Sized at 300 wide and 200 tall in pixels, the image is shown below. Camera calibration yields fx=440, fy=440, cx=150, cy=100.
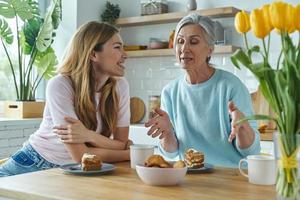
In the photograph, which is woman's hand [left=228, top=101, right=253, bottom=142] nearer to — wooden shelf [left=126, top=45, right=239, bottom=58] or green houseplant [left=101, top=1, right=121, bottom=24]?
wooden shelf [left=126, top=45, right=239, bottom=58]

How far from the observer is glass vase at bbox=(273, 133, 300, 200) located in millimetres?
1043

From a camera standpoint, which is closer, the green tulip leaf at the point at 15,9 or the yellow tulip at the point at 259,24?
the yellow tulip at the point at 259,24

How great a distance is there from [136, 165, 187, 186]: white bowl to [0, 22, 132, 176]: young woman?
1.81ft

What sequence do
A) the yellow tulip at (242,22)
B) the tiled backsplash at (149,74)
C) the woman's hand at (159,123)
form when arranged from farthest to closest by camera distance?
the tiled backsplash at (149,74) → the woman's hand at (159,123) → the yellow tulip at (242,22)

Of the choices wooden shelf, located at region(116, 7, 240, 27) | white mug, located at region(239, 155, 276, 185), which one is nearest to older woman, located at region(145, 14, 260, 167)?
white mug, located at region(239, 155, 276, 185)

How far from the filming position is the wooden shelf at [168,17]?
3.96 m

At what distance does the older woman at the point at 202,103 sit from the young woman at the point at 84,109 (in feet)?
0.93

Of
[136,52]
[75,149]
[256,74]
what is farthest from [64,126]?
[136,52]

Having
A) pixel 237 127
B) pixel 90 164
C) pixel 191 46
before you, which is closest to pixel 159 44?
pixel 191 46

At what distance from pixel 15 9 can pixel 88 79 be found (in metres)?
1.90

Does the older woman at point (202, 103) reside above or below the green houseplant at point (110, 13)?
below

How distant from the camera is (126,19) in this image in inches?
179

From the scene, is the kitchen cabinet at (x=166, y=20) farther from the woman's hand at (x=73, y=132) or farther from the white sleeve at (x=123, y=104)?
the woman's hand at (x=73, y=132)

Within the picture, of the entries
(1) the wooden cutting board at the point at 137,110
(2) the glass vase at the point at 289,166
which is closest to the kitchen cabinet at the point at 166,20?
(1) the wooden cutting board at the point at 137,110
